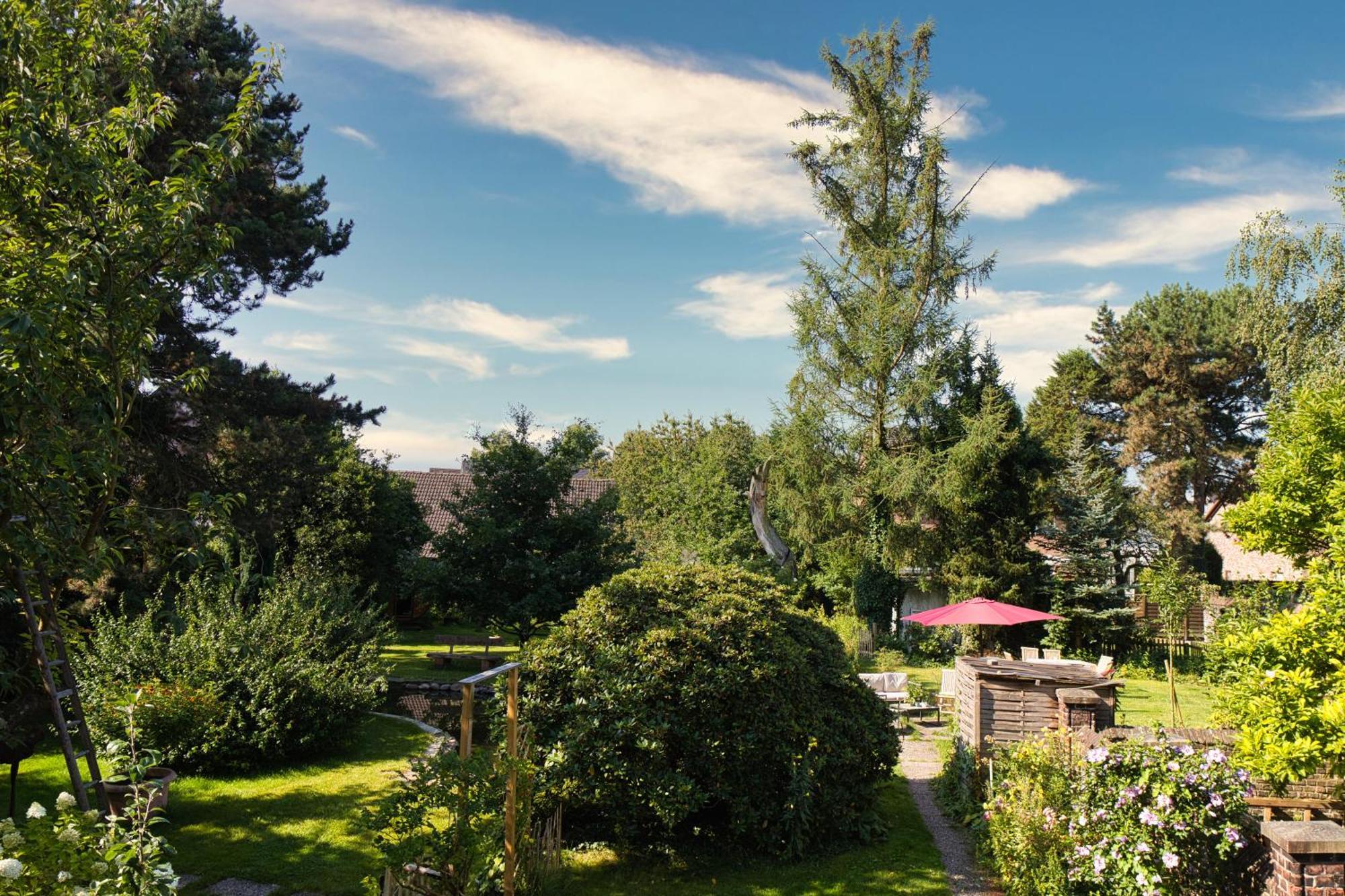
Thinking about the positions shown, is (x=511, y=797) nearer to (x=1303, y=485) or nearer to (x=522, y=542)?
(x=1303, y=485)

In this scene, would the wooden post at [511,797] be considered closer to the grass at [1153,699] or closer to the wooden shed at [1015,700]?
the wooden shed at [1015,700]

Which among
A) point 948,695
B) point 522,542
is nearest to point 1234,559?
point 948,695

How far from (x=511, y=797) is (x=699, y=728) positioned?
200 centimetres

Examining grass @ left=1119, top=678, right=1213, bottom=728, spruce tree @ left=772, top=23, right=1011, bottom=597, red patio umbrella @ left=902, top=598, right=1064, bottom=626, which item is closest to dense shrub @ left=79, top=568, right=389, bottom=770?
red patio umbrella @ left=902, top=598, right=1064, bottom=626

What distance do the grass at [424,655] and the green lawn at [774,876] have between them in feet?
27.7

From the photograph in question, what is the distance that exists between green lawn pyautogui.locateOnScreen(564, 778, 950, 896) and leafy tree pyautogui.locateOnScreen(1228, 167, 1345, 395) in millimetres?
16019

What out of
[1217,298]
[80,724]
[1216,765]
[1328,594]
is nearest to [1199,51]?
[1328,594]

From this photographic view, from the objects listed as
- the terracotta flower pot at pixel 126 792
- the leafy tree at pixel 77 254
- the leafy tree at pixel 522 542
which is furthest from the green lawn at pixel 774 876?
the leafy tree at pixel 522 542

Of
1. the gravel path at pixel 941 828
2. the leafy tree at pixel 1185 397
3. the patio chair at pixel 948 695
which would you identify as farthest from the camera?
the leafy tree at pixel 1185 397

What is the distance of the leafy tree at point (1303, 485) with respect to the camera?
6543 mm

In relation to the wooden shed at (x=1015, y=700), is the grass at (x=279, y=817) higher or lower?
lower

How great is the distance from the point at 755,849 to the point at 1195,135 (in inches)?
630

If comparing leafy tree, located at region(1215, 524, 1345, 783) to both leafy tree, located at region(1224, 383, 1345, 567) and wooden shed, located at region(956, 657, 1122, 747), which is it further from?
wooden shed, located at region(956, 657, 1122, 747)

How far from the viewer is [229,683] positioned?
10320 mm
